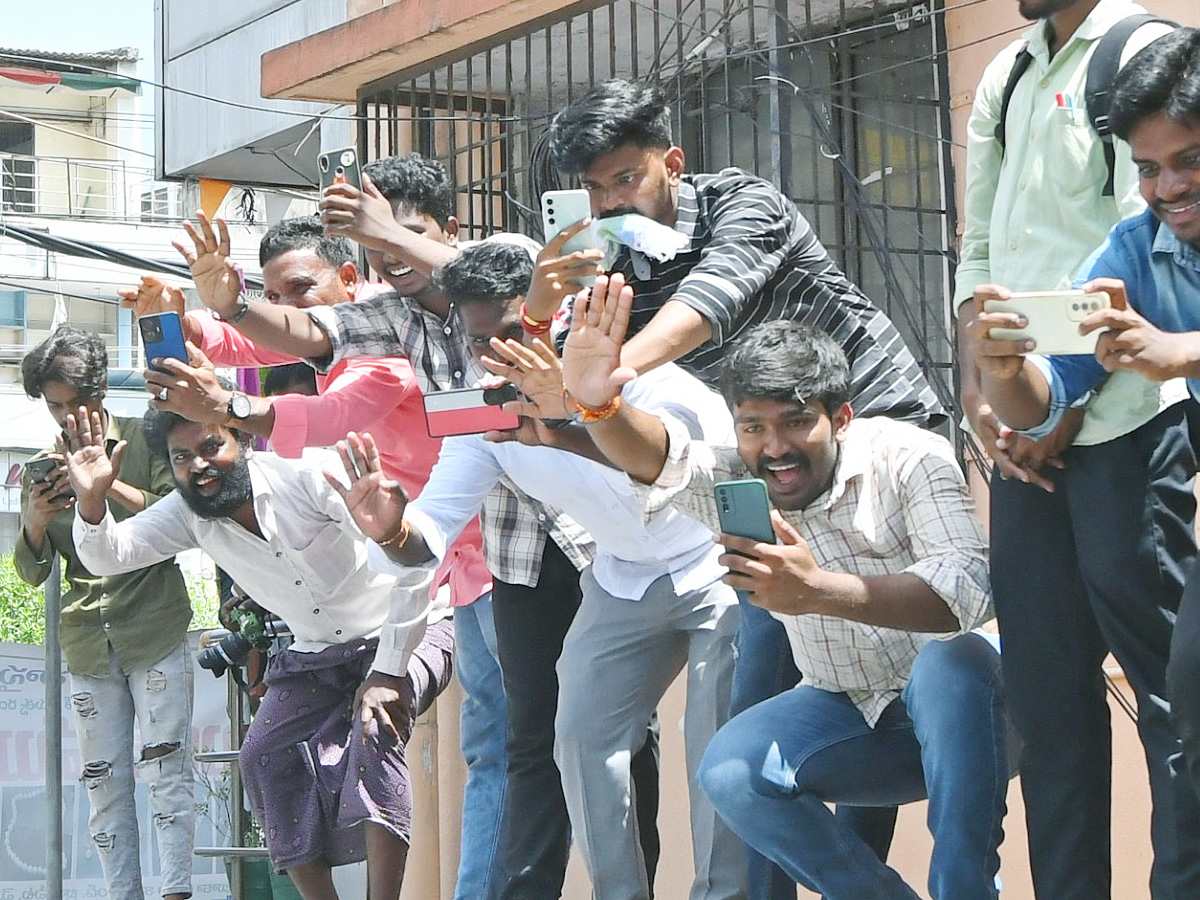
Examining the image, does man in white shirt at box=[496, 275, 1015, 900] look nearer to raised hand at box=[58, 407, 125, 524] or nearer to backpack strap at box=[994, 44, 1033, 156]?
backpack strap at box=[994, 44, 1033, 156]

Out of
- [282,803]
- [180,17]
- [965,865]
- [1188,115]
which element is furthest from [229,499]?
[180,17]

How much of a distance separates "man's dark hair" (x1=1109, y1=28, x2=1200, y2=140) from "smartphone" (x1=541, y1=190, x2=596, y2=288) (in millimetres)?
1169

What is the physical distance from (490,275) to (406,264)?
1.63ft

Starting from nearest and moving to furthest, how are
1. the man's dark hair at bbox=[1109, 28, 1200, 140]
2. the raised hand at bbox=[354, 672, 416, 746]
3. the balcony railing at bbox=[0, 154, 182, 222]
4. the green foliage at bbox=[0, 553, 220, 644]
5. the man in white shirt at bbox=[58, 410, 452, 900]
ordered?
the man's dark hair at bbox=[1109, 28, 1200, 140] → the raised hand at bbox=[354, 672, 416, 746] → the man in white shirt at bbox=[58, 410, 452, 900] → the green foliage at bbox=[0, 553, 220, 644] → the balcony railing at bbox=[0, 154, 182, 222]

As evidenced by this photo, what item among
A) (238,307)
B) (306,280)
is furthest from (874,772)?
(306,280)

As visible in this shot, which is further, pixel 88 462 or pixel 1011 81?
pixel 88 462

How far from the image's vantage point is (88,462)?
5645 mm

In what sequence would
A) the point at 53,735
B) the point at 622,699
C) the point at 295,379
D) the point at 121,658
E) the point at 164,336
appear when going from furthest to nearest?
the point at 53,735 < the point at 121,658 < the point at 295,379 < the point at 164,336 < the point at 622,699

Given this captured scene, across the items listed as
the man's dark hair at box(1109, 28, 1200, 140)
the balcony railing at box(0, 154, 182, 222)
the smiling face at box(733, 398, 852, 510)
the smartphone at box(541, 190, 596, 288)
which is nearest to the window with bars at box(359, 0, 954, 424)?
the smartphone at box(541, 190, 596, 288)

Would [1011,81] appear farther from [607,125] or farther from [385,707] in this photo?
[385,707]

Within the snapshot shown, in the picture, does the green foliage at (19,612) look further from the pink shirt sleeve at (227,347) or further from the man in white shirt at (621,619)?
the man in white shirt at (621,619)

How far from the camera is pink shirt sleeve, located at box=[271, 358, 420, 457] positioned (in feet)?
15.1

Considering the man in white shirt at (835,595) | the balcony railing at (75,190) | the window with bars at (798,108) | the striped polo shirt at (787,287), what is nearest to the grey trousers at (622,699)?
the man in white shirt at (835,595)

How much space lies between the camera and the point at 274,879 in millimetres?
6836
